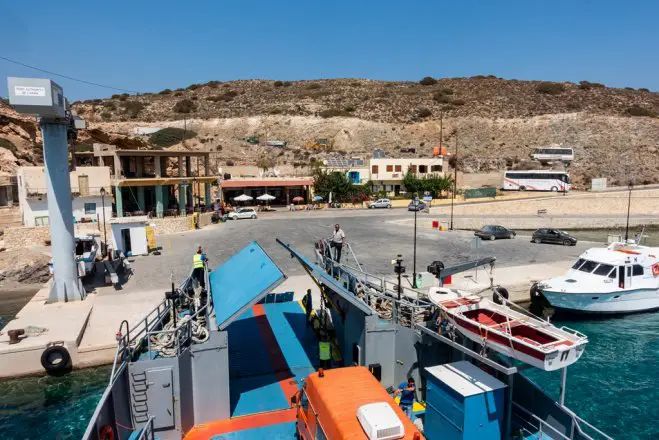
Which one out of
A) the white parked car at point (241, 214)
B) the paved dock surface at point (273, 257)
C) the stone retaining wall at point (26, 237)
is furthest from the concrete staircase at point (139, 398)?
the white parked car at point (241, 214)

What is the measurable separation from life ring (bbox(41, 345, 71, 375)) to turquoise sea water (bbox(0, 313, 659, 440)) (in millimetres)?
276

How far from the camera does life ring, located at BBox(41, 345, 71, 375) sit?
13.9 metres

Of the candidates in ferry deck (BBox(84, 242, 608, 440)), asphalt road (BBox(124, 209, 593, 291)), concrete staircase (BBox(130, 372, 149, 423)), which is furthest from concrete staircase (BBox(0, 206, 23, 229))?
concrete staircase (BBox(130, 372, 149, 423))

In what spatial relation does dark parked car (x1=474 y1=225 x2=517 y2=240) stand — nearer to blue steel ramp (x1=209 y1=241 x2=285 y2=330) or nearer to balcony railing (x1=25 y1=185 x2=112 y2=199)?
blue steel ramp (x1=209 y1=241 x2=285 y2=330)

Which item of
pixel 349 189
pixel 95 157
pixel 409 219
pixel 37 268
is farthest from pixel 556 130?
pixel 37 268

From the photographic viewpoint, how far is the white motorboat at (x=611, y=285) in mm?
19203

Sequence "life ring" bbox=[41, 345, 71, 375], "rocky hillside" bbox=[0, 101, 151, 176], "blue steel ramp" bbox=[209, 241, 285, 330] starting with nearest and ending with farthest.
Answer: "blue steel ramp" bbox=[209, 241, 285, 330], "life ring" bbox=[41, 345, 71, 375], "rocky hillside" bbox=[0, 101, 151, 176]

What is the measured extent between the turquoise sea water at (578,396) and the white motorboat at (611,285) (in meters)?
2.71

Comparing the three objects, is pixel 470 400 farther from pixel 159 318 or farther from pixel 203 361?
pixel 159 318

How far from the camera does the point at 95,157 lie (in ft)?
151

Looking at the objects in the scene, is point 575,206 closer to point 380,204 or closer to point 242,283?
point 380,204

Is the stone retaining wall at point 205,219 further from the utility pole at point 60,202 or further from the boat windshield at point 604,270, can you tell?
the boat windshield at point 604,270

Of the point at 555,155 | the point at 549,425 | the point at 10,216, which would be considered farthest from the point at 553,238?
the point at 555,155

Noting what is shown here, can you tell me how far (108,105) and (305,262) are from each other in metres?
107
